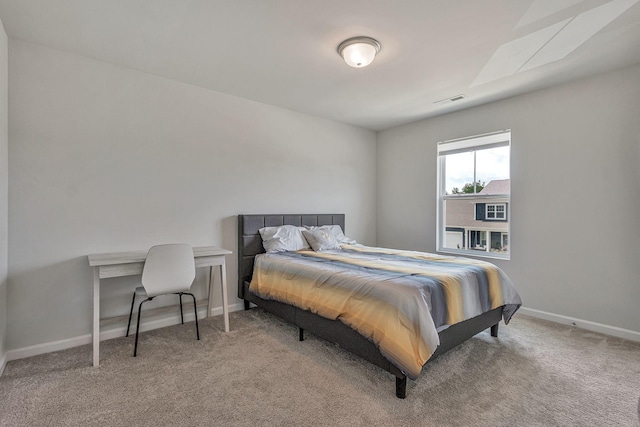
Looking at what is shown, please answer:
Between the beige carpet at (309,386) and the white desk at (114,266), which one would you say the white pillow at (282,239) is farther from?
the beige carpet at (309,386)

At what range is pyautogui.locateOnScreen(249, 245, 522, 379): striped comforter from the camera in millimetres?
1884

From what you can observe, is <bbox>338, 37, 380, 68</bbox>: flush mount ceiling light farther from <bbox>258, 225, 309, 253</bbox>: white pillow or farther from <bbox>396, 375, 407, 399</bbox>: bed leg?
<bbox>396, 375, 407, 399</bbox>: bed leg

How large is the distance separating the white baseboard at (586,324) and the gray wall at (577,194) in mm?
39

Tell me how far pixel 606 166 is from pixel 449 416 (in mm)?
2839

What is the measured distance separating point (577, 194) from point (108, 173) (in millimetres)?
4568

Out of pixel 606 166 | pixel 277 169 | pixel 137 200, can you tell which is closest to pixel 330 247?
pixel 277 169

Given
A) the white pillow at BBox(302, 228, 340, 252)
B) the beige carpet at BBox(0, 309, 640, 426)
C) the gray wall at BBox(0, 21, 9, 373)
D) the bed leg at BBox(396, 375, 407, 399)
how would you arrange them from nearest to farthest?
the beige carpet at BBox(0, 309, 640, 426) < the bed leg at BBox(396, 375, 407, 399) < the gray wall at BBox(0, 21, 9, 373) < the white pillow at BBox(302, 228, 340, 252)

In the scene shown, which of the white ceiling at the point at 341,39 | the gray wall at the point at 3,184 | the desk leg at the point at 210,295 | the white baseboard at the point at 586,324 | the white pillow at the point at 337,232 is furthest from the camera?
the white pillow at the point at 337,232

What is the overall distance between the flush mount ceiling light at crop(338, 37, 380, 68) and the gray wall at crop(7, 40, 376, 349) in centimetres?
163

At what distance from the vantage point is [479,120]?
386 cm

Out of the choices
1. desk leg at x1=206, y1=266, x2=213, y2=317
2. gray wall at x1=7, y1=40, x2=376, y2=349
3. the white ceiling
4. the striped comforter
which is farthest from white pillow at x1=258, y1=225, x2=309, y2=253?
the white ceiling

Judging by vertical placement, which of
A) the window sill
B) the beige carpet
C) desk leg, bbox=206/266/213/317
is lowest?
the beige carpet

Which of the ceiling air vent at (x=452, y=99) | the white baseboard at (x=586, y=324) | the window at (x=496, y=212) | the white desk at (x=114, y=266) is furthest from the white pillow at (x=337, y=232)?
the white baseboard at (x=586, y=324)

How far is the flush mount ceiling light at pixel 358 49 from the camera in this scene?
2.37 meters
